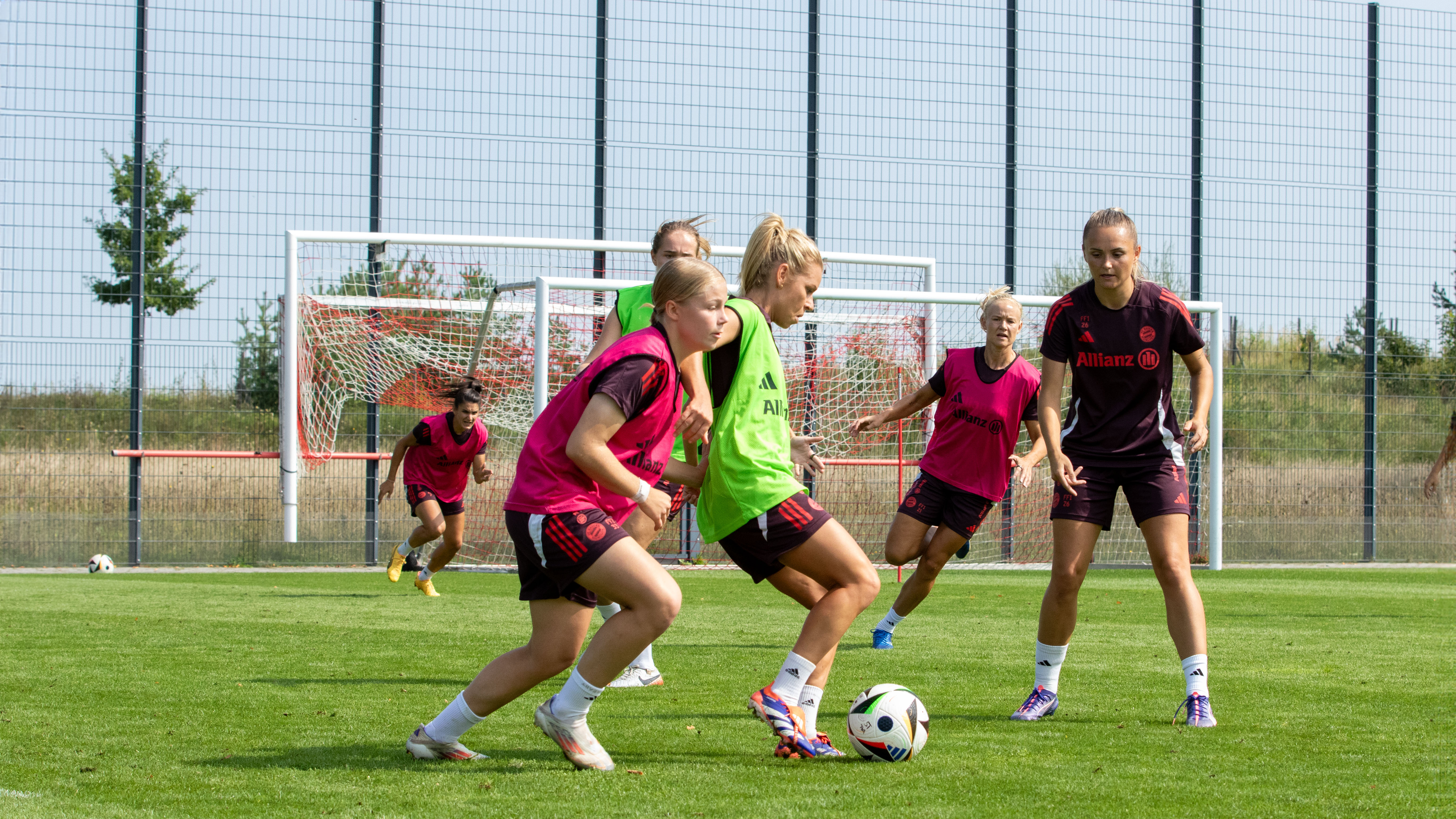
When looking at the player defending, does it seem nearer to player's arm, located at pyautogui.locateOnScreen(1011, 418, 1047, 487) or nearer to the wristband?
the wristband

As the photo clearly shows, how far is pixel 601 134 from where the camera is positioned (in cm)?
1392

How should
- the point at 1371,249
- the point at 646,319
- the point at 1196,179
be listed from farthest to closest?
1. the point at 1371,249
2. the point at 1196,179
3. the point at 646,319

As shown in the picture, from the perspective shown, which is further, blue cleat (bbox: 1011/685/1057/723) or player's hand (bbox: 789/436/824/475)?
blue cleat (bbox: 1011/685/1057/723)

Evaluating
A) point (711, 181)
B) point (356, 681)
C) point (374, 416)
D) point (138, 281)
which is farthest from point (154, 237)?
point (356, 681)

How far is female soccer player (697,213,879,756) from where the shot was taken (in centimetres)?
387

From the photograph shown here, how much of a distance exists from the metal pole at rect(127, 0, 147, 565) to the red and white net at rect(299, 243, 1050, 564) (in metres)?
1.89

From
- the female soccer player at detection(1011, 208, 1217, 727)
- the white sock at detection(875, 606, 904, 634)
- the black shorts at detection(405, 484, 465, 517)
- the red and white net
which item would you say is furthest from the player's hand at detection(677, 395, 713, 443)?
the red and white net

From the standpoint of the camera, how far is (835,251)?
1420 centimetres

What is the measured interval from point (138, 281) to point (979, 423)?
9.77 meters

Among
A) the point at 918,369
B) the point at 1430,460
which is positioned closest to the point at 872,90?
the point at 918,369

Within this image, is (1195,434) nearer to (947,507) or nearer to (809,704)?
(809,704)

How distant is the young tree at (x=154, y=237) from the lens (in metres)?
13.1

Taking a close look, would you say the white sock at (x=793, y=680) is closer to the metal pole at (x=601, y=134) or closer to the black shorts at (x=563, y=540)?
the black shorts at (x=563, y=540)

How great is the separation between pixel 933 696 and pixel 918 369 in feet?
24.1
